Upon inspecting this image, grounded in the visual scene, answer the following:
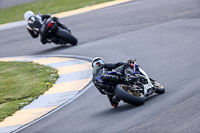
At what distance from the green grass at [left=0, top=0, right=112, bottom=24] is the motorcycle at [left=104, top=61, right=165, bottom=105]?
19262 mm

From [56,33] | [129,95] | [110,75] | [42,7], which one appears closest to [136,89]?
[129,95]

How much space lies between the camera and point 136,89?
34.3 feet

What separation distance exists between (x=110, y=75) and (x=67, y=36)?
32.8 ft

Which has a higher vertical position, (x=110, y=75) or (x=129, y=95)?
(x=110, y=75)

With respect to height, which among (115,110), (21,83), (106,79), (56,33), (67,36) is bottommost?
(115,110)

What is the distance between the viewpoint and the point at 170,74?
1296cm

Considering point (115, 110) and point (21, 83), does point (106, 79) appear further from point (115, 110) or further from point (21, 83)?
point (21, 83)

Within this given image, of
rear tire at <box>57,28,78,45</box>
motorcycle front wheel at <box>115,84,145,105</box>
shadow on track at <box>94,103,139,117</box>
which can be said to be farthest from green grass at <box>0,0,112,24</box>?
motorcycle front wheel at <box>115,84,145,105</box>

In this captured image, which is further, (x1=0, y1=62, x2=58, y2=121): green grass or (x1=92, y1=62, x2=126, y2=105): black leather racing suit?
(x1=0, y1=62, x2=58, y2=121): green grass

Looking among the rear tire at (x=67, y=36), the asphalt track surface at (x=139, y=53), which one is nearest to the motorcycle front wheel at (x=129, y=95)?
the asphalt track surface at (x=139, y=53)

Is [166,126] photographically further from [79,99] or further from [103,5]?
[103,5]

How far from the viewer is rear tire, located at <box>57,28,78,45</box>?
20.2m

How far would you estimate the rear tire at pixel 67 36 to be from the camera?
794 inches

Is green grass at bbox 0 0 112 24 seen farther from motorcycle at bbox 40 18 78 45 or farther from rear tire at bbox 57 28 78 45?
rear tire at bbox 57 28 78 45
